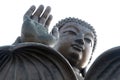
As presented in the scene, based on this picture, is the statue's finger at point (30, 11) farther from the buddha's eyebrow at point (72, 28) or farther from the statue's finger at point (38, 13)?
the buddha's eyebrow at point (72, 28)

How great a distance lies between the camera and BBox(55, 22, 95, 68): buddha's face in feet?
24.7

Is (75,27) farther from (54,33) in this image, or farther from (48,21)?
(54,33)

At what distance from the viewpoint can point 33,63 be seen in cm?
580

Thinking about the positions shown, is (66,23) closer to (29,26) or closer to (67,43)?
(67,43)

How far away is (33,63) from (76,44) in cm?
190

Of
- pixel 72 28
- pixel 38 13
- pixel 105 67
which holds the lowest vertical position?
pixel 105 67

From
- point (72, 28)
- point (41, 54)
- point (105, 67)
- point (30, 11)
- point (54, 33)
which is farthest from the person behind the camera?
point (72, 28)

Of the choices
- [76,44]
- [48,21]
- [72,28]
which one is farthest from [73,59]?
[48,21]

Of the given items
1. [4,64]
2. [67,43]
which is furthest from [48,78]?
[67,43]

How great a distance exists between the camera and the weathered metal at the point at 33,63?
5648 millimetres

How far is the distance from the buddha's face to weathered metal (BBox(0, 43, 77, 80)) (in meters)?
1.78

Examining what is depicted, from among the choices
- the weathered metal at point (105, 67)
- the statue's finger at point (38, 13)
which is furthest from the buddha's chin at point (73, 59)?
the weathered metal at point (105, 67)

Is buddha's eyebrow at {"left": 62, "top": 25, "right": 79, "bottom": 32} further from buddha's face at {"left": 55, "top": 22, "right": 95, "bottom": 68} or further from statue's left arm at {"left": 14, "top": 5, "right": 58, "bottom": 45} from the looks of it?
statue's left arm at {"left": 14, "top": 5, "right": 58, "bottom": 45}

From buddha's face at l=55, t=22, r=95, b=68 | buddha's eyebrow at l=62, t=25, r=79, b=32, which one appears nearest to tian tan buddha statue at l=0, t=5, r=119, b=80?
buddha's face at l=55, t=22, r=95, b=68
